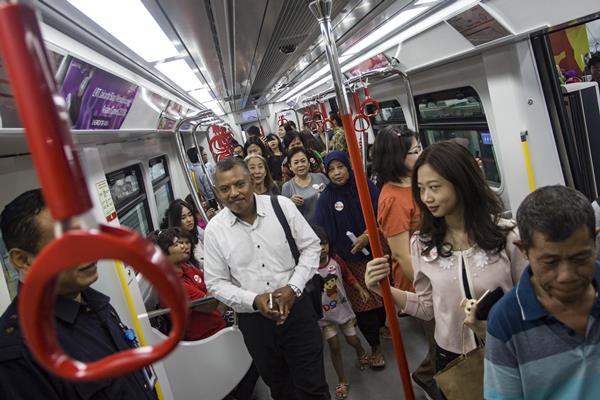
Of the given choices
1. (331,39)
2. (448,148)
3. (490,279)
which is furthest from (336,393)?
(331,39)

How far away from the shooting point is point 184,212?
13.9 ft

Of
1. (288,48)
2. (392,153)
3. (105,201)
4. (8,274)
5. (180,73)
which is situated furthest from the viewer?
(180,73)

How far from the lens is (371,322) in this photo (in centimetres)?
331

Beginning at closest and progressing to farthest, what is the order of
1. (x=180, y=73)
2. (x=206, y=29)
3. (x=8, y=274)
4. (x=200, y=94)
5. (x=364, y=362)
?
(x=8, y=274)
(x=206, y=29)
(x=364, y=362)
(x=180, y=73)
(x=200, y=94)

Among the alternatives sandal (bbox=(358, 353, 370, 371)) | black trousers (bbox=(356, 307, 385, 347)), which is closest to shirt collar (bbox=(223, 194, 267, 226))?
black trousers (bbox=(356, 307, 385, 347))

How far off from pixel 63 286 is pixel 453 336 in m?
1.55

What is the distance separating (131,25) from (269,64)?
317 cm

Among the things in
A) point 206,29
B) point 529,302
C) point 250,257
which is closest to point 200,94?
point 206,29

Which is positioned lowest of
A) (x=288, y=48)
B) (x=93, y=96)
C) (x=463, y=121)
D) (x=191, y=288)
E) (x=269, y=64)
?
(x=191, y=288)

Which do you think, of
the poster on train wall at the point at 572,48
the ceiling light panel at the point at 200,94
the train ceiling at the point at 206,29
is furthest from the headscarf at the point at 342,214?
the poster on train wall at the point at 572,48

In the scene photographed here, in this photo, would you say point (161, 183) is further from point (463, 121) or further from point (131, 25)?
point (463, 121)

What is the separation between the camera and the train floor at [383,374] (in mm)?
3055

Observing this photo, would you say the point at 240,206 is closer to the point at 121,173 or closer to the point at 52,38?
the point at 52,38

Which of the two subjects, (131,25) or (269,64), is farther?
(269,64)
